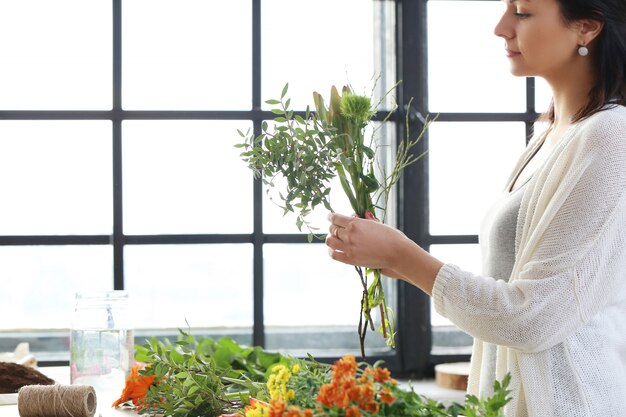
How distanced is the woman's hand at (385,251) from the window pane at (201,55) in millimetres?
1389

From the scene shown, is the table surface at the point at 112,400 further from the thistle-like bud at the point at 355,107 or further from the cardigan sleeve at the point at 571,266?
the thistle-like bud at the point at 355,107

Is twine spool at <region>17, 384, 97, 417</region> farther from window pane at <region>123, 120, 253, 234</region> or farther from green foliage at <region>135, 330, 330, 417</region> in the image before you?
window pane at <region>123, 120, 253, 234</region>

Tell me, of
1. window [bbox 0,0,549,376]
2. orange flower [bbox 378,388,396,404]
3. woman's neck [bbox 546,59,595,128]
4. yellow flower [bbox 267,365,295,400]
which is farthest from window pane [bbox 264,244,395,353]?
orange flower [bbox 378,388,396,404]

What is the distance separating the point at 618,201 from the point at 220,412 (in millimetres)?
748

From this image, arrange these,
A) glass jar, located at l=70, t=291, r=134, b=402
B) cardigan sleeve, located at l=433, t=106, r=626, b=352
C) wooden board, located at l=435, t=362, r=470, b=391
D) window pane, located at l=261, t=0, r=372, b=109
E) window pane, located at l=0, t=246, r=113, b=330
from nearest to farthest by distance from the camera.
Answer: cardigan sleeve, located at l=433, t=106, r=626, b=352 → glass jar, located at l=70, t=291, r=134, b=402 → wooden board, located at l=435, t=362, r=470, b=391 → window pane, located at l=0, t=246, r=113, b=330 → window pane, located at l=261, t=0, r=372, b=109

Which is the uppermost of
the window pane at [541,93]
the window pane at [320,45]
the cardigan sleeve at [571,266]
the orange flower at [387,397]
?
the window pane at [320,45]

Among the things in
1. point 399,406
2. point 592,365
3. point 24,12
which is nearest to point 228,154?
point 24,12

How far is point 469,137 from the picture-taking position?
301cm

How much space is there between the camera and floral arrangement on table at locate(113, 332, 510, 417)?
0.92 m

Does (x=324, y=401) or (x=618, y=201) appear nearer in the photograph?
(x=324, y=401)

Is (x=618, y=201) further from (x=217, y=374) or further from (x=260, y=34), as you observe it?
(x=260, y=34)

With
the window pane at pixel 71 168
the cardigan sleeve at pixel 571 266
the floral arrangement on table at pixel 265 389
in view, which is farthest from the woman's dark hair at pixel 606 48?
the window pane at pixel 71 168

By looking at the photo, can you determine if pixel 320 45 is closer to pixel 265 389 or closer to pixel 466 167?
pixel 466 167

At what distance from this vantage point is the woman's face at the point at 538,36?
158 cm
